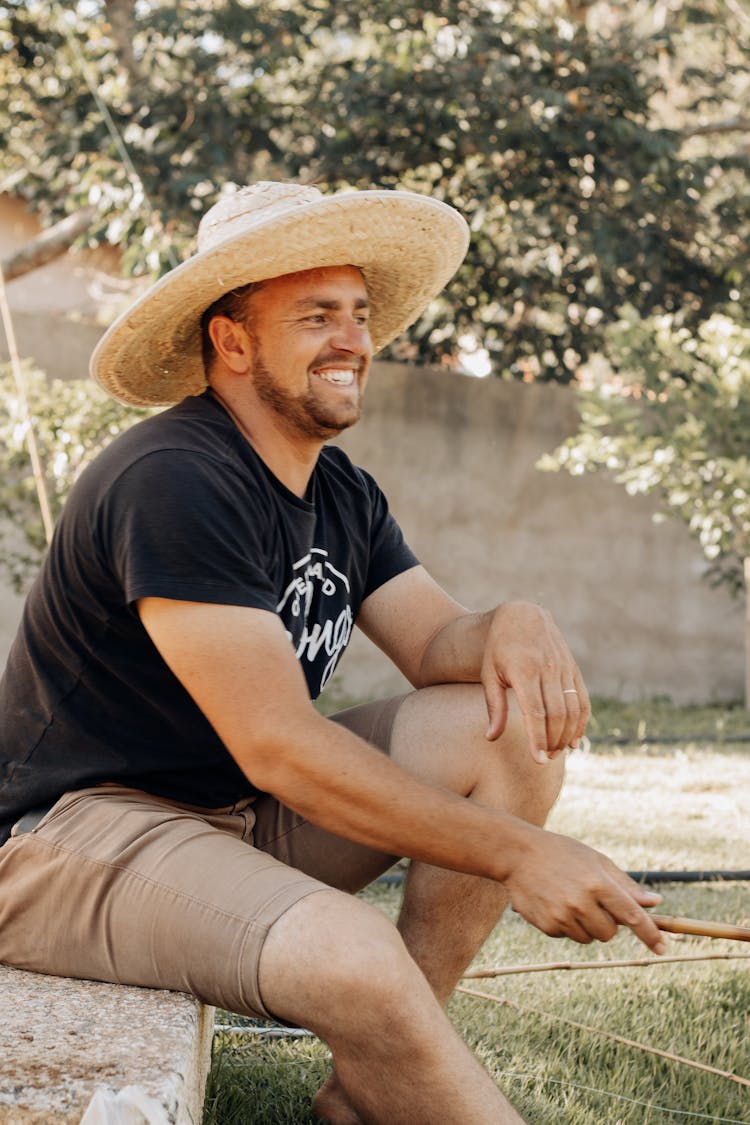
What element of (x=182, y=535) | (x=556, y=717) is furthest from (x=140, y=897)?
(x=556, y=717)

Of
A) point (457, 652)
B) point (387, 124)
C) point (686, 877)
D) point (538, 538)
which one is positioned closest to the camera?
point (457, 652)

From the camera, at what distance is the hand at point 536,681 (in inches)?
90.3

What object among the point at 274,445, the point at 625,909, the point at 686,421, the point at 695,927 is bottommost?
the point at 686,421

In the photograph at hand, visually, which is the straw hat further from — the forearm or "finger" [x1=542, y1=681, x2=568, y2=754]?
"finger" [x1=542, y1=681, x2=568, y2=754]

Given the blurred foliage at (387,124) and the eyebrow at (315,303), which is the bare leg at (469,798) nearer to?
the eyebrow at (315,303)

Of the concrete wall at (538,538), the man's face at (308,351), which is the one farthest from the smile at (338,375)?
the concrete wall at (538,538)

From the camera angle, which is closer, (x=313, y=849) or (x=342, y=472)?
(x=313, y=849)

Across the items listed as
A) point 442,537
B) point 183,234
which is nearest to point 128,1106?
point 183,234

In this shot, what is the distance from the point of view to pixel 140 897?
6.43ft

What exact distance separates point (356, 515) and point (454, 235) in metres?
0.64

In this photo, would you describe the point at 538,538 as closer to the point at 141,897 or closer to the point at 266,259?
the point at 266,259

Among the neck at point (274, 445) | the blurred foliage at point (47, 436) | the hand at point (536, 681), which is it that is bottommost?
the blurred foliage at point (47, 436)

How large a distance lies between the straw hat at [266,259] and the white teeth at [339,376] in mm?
200

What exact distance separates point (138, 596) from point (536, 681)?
0.75 metres
